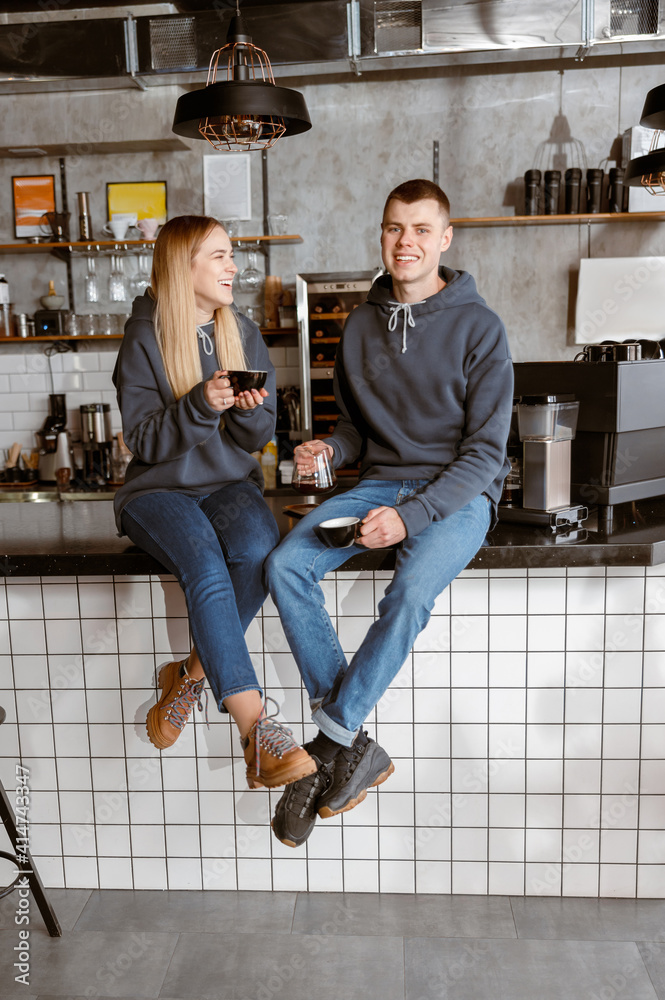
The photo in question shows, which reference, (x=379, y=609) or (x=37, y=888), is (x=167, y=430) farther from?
(x=37, y=888)

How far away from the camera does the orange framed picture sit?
4.84 m

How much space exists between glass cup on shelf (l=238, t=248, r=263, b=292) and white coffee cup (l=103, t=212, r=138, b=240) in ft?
2.17

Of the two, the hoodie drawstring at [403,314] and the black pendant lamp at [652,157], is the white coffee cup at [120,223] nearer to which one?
the black pendant lamp at [652,157]

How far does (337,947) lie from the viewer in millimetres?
2068

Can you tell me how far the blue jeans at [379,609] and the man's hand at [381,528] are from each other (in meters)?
0.06

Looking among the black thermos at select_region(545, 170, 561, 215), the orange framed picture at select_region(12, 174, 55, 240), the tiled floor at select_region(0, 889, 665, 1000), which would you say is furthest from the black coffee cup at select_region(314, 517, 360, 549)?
the orange framed picture at select_region(12, 174, 55, 240)

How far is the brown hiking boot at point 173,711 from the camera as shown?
196 cm

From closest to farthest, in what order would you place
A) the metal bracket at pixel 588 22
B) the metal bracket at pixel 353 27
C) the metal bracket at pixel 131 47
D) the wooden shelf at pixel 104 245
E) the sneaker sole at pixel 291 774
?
the sneaker sole at pixel 291 774 → the metal bracket at pixel 588 22 → the metal bracket at pixel 353 27 → the metal bracket at pixel 131 47 → the wooden shelf at pixel 104 245

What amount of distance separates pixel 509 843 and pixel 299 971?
63 centimetres

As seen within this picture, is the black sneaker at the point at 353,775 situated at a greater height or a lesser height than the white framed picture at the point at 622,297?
lesser

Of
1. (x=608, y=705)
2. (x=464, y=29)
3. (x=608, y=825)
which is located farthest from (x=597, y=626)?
(x=464, y=29)

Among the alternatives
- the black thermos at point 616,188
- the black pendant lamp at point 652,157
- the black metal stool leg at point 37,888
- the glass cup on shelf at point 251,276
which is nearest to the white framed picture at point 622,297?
the black thermos at point 616,188

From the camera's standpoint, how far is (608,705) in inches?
85.6

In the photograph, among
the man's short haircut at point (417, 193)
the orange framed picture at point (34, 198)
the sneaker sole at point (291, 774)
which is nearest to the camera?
the sneaker sole at point (291, 774)
